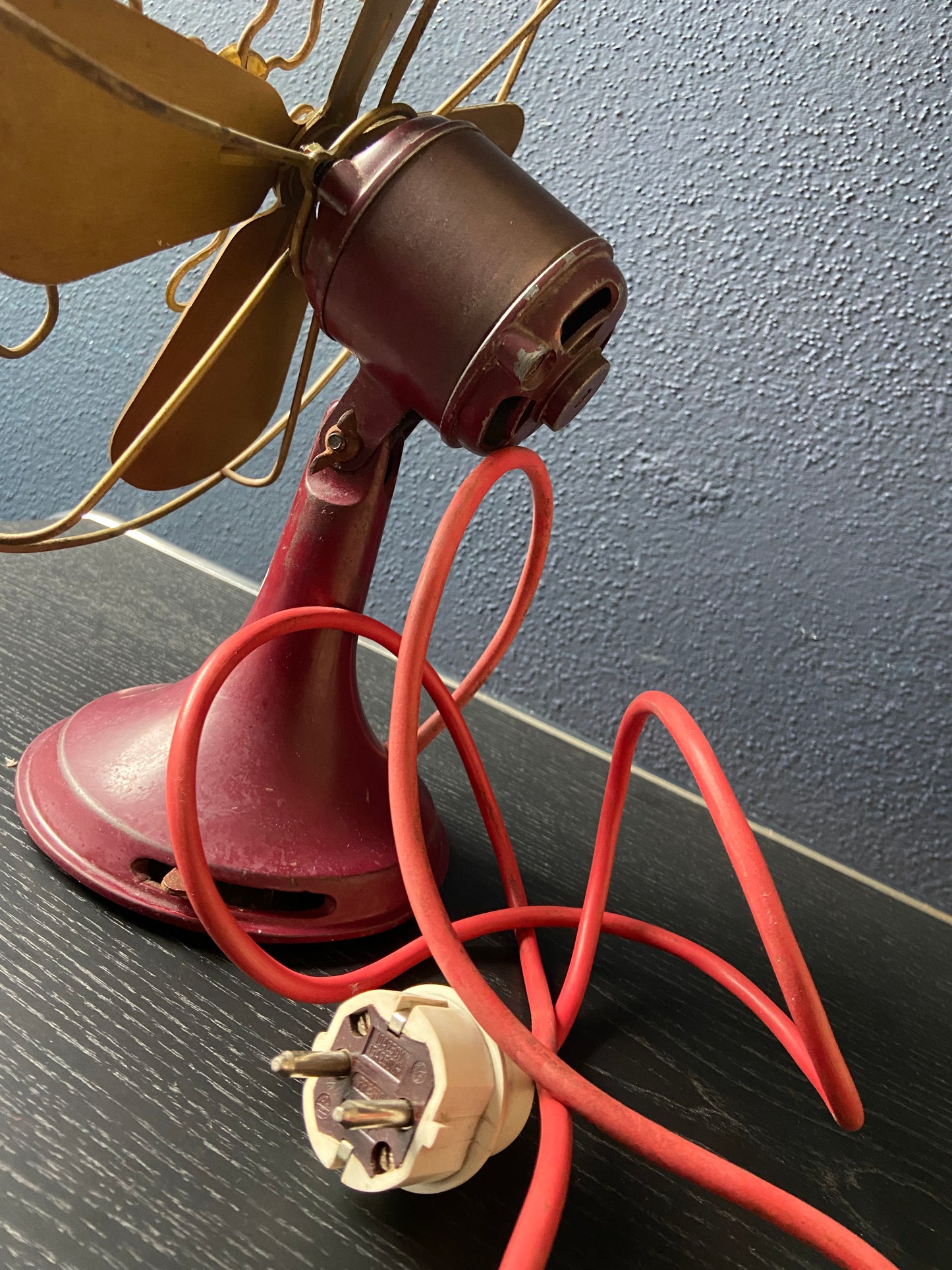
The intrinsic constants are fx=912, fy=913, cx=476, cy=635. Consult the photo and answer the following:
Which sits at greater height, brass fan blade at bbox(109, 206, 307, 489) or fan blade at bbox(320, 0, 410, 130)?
fan blade at bbox(320, 0, 410, 130)

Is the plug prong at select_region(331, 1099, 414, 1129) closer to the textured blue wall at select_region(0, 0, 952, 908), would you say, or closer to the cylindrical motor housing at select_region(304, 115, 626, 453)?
the cylindrical motor housing at select_region(304, 115, 626, 453)

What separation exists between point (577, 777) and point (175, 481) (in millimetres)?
479

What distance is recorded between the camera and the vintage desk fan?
33cm

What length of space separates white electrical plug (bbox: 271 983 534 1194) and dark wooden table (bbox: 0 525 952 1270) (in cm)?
3

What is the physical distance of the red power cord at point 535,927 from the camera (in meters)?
0.30

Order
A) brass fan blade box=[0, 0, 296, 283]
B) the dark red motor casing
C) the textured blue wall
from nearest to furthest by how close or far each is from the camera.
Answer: brass fan blade box=[0, 0, 296, 283] → the dark red motor casing → the textured blue wall

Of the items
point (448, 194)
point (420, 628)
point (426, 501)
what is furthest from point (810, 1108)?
point (426, 501)

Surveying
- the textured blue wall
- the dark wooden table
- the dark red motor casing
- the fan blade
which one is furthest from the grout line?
the fan blade

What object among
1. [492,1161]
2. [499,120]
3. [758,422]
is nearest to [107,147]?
[499,120]

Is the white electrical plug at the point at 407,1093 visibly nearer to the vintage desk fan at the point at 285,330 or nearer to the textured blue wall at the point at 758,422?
the vintage desk fan at the point at 285,330

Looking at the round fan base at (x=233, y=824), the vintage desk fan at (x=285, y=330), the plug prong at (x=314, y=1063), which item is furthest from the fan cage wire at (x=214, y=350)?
the plug prong at (x=314, y=1063)

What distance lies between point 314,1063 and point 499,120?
502 mm

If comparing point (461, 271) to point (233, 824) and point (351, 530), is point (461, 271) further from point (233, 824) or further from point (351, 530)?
point (233, 824)

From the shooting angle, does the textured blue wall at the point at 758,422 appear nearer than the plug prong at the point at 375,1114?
No
